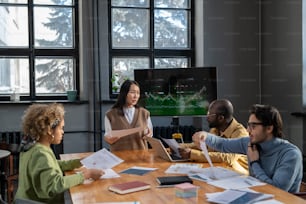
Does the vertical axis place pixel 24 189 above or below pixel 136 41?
below

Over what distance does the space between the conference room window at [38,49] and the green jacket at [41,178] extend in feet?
10.1

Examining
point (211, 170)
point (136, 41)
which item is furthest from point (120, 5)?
point (211, 170)

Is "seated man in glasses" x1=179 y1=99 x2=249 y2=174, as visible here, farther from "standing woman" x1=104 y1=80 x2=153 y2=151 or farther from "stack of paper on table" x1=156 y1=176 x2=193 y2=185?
"standing woman" x1=104 y1=80 x2=153 y2=151

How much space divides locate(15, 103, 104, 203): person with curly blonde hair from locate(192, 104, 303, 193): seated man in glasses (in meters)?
0.99

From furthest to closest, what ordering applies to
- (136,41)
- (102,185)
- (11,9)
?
(136,41), (11,9), (102,185)

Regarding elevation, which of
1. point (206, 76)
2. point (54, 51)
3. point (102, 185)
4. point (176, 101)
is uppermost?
point (54, 51)

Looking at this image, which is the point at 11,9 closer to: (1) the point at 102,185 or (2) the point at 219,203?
(1) the point at 102,185

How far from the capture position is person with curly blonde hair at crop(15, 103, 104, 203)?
76.0 inches

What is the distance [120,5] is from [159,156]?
282cm

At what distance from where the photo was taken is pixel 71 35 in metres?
5.12

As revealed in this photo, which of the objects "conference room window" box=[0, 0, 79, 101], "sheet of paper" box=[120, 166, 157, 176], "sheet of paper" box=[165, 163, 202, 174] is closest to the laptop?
"sheet of paper" box=[165, 163, 202, 174]

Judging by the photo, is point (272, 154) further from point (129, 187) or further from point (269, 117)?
point (129, 187)

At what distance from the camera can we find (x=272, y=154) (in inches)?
87.8

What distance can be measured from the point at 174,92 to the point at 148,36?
113 cm
